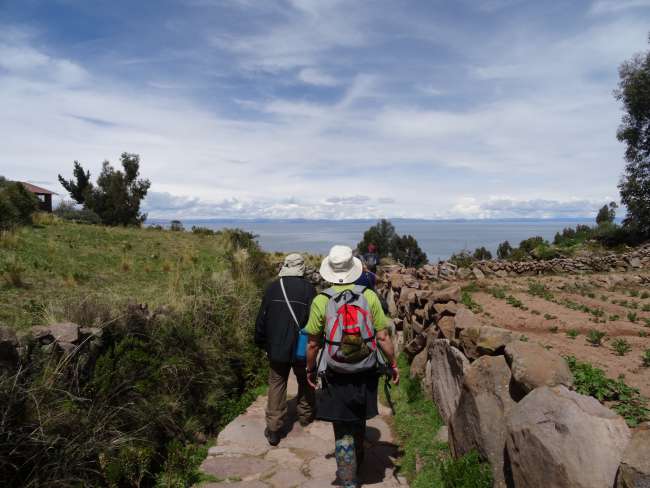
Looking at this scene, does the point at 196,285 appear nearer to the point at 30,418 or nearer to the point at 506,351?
the point at 30,418

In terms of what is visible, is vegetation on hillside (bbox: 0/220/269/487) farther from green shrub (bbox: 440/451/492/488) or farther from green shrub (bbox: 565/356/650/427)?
green shrub (bbox: 565/356/650/427)

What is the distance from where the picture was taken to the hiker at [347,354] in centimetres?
386

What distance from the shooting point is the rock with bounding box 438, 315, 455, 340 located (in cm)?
555

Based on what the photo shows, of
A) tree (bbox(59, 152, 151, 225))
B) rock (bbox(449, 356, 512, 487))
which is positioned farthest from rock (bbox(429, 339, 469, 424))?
tree (bbox(59, 152, 151, 225))

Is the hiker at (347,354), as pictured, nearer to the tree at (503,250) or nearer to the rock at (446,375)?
the rock at (446,375)

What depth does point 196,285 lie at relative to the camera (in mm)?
8961

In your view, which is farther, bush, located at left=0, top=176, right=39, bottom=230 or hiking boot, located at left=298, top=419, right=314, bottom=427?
bush, located at left=0, top=176, right=39, bottom=230

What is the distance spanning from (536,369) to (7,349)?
4.22 meters

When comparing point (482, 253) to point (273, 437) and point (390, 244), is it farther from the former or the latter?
point (273, 437)

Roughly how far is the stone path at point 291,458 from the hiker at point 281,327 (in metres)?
0.29

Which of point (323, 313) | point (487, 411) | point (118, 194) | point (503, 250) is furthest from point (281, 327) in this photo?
point (118, 194)

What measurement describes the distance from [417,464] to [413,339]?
3336mm

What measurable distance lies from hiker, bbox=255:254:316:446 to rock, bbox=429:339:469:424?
5.20 ft

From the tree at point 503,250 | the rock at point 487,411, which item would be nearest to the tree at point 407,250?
the tree at point 503,250
